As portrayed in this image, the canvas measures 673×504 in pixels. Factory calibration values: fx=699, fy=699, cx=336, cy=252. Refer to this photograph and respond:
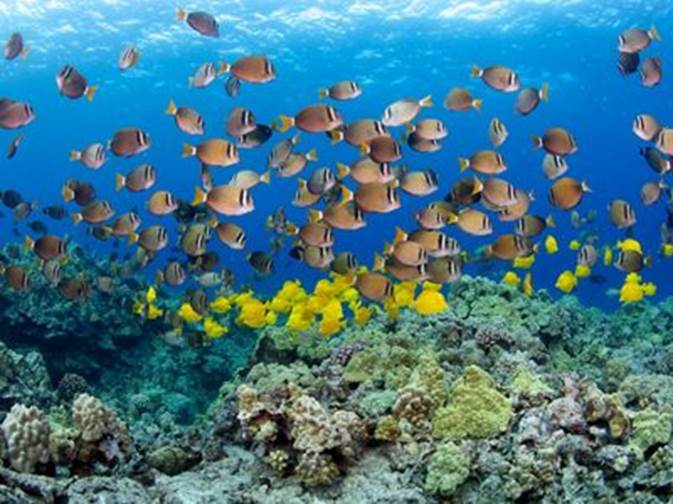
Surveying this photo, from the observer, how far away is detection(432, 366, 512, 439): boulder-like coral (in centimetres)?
574

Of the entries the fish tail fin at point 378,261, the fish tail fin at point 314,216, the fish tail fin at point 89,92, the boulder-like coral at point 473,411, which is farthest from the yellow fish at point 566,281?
the fish tail fin at point 89,92

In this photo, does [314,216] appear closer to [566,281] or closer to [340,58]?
[566,281]

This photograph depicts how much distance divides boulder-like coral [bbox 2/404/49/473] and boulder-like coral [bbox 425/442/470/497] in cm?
291

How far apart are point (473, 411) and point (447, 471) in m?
0.69

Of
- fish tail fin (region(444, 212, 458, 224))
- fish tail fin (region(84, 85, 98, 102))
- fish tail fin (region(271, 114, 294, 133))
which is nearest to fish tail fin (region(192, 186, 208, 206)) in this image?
fish tail fin (region(271, 114, 294, 133))

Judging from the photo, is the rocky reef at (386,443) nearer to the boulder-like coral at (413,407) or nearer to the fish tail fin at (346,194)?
the boulder-like coral at (413,407)

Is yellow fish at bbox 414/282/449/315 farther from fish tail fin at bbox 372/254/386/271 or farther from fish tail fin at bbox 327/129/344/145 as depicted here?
fish tail fin at bbox 327/129/344/145

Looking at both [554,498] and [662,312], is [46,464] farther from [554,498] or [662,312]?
[662,312]

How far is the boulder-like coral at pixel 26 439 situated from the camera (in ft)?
16.6

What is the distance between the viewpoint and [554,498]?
5141 millimetres

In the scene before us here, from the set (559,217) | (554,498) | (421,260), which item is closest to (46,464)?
(554,498)

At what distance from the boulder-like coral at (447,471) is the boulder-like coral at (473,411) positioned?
1.03ft

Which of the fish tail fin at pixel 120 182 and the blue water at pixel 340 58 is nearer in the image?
the fish tail fin at pixel 120 182

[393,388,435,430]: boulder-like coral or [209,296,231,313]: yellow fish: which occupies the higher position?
[393,388,435,430]: boulder-like coral
